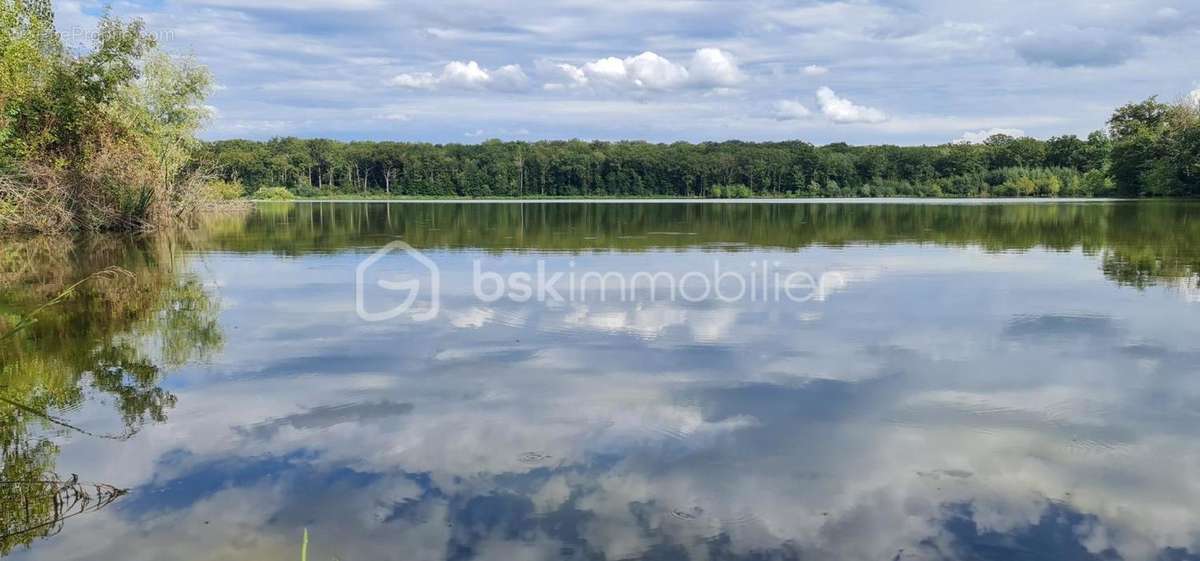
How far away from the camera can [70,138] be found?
23656 mm

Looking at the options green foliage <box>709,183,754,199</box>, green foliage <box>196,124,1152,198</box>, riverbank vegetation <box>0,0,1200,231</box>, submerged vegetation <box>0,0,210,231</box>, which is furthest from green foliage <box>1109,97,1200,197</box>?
submerged vegetation <box>0,0,210,231</box>

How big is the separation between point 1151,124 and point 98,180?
84.5 m

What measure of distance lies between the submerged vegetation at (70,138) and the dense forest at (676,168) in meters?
64.9

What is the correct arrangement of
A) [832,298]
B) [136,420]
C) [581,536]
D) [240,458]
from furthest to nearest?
[832,298]
[136,420]
[240,458]
[581,536]

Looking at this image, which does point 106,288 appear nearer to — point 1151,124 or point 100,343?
point 100,343

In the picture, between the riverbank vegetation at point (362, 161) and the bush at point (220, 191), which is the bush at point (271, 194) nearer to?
the riverbank vegetation at point (362, 161)

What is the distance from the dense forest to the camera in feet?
300

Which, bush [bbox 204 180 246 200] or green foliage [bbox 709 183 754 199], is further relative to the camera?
green foliage [bbox 709 183 754 199]

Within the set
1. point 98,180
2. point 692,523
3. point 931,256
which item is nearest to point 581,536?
point 692,523

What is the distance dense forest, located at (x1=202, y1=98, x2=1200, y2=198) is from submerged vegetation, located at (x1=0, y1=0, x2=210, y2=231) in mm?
64897

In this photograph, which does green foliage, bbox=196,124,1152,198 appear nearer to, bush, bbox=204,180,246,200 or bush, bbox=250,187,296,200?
bush, bbox=250,187,296,200

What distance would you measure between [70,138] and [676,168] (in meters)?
94.5

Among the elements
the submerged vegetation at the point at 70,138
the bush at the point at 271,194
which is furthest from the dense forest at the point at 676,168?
the submerged vegetation at the point at 70,138

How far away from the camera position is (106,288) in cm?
1211
